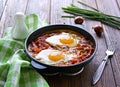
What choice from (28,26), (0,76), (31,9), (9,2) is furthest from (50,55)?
(9,2)

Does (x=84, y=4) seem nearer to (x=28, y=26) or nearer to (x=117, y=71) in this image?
(x=28, y=26)

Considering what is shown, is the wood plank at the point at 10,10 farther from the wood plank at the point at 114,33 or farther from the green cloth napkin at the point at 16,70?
the wood plank at the point at 114,33

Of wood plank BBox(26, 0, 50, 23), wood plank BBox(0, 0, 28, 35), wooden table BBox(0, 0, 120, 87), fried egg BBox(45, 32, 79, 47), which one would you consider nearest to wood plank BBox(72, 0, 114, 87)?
wooden table BBox(0, 0, 120, 87)

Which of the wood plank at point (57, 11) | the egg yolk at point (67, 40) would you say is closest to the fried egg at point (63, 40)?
the egg yolk at point (67, 40)

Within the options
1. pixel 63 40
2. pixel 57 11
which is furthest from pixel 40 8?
pixel 63 40

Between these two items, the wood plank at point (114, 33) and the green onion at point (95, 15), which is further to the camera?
the green onion at point (95, 15)

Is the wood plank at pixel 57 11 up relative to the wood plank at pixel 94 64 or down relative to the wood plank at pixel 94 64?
up

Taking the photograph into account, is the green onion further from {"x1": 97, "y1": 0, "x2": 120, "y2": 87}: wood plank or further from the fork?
the fork
